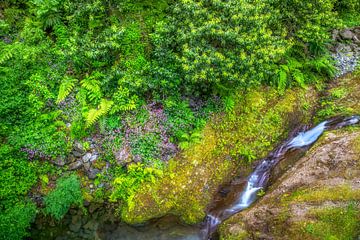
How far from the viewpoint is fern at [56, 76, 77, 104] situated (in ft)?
30.1

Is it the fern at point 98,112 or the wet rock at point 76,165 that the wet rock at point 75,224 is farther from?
the fern at point 98,112

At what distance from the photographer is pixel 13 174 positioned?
8594 millimetres

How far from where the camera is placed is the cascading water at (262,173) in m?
9.05

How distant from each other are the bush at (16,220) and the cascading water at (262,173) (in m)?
4.72

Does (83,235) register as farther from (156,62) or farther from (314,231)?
(314,231)

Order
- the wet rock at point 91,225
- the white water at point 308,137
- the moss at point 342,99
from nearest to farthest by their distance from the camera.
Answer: the wet rock at point 91,225
the white water at point 308,137
the moss at point 342,99

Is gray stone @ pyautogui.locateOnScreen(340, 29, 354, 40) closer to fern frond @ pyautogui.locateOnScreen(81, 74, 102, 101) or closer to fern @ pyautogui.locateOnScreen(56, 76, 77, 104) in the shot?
fern frond @ pyautogui.locateOnScreen(81, 74, 102, 101)

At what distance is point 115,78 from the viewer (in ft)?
31.7

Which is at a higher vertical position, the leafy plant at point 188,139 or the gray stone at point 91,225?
the leafy plant at point 188,139

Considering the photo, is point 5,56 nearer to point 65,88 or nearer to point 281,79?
point 65,88

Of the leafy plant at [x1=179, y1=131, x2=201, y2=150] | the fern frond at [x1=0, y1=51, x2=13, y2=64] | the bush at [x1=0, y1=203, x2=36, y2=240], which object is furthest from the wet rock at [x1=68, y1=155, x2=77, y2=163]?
the fern frond at [x1=0, y1=51, x2=13, y2=64]

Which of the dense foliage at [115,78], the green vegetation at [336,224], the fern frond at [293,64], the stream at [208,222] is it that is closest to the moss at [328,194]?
the green vegetation at [336,224]

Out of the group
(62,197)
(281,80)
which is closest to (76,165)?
(62,197)

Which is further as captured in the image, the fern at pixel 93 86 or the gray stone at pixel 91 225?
the fern at pixel 93 86
